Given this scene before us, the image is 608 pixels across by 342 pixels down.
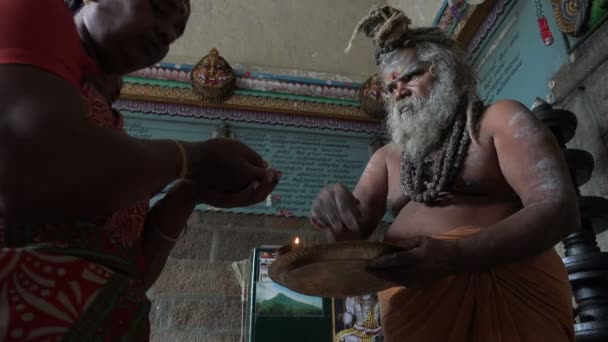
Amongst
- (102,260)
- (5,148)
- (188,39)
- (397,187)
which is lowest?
(102,260)

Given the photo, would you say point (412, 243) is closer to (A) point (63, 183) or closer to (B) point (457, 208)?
(B) point (457, 208)

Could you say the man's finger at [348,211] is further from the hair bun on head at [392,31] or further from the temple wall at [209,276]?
the temple wall at [209,276]

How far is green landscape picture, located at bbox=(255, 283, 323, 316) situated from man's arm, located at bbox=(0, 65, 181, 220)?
209 cm

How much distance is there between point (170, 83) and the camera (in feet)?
12.1

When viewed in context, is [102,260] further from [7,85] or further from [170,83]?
[170,83]

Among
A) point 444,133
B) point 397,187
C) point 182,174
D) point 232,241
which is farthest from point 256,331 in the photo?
point 182,174

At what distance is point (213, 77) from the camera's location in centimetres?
371

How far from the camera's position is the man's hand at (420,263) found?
116 centimetres

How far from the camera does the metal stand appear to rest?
1.60m

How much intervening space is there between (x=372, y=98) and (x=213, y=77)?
49.6 inches

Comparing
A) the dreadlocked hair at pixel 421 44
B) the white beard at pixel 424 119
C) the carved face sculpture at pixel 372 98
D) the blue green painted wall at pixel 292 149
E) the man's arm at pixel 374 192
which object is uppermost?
the carved face sculpture at pixel 372 98

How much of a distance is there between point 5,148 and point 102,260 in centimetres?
21

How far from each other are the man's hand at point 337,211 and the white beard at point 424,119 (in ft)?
1.22

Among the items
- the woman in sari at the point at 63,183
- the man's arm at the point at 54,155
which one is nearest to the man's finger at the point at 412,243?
the woman in sari at the point at 63,183
